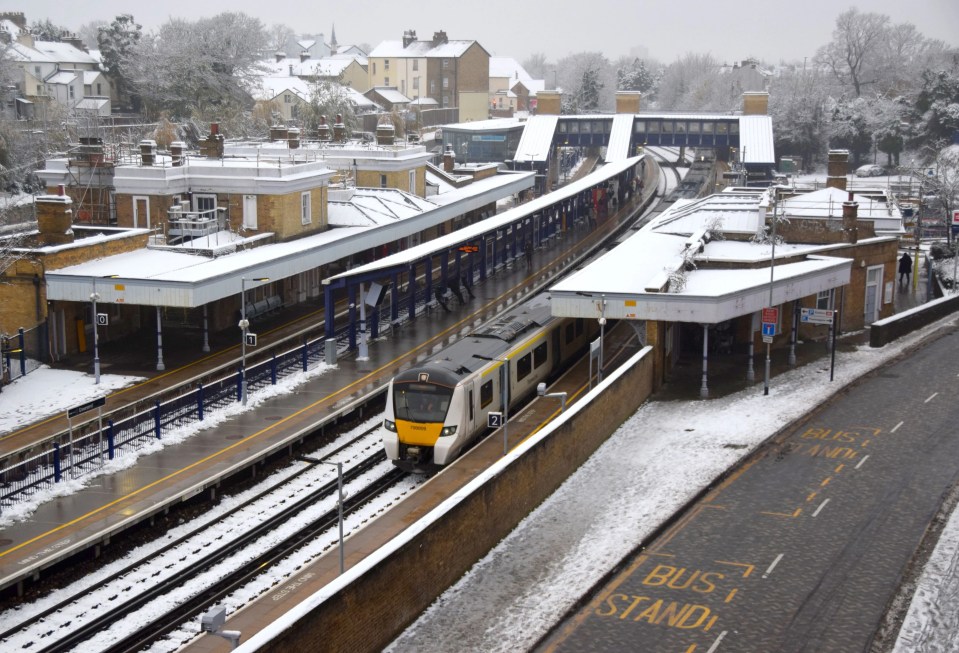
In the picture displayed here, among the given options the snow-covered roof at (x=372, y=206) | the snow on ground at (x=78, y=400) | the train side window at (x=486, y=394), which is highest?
the snow-covered roof at (x=372, y=206)

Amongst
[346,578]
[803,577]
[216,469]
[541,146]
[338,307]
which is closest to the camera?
[346,578]

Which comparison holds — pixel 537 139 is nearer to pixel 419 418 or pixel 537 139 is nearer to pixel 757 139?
pixel 757 139

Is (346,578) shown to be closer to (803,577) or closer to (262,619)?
(262,619)

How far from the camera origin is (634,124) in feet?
335

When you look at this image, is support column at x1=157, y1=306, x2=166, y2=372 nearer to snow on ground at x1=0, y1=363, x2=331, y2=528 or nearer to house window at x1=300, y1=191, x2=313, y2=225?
snow on ground at x1=0, y1=363, x2=331, y2=528

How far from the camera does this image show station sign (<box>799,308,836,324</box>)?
36.4m

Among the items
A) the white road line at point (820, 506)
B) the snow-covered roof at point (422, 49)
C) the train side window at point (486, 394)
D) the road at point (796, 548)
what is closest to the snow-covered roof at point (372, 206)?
the train side window at point (486, 394)

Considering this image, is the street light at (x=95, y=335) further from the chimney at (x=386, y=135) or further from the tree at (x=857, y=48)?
the tree at (x=857, y=48)

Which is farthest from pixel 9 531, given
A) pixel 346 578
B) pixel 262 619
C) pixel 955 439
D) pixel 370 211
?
pixel 370 211

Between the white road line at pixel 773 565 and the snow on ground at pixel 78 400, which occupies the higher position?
the snow on ground at pixel 78 400

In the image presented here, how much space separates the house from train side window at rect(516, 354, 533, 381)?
117m

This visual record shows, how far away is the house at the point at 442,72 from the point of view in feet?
485

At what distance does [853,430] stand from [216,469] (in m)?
16.9

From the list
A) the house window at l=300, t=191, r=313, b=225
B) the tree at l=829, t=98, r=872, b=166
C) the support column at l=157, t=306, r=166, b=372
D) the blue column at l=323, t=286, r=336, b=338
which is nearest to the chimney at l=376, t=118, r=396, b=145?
the house window at l=300, t=191, r=313, b=225
